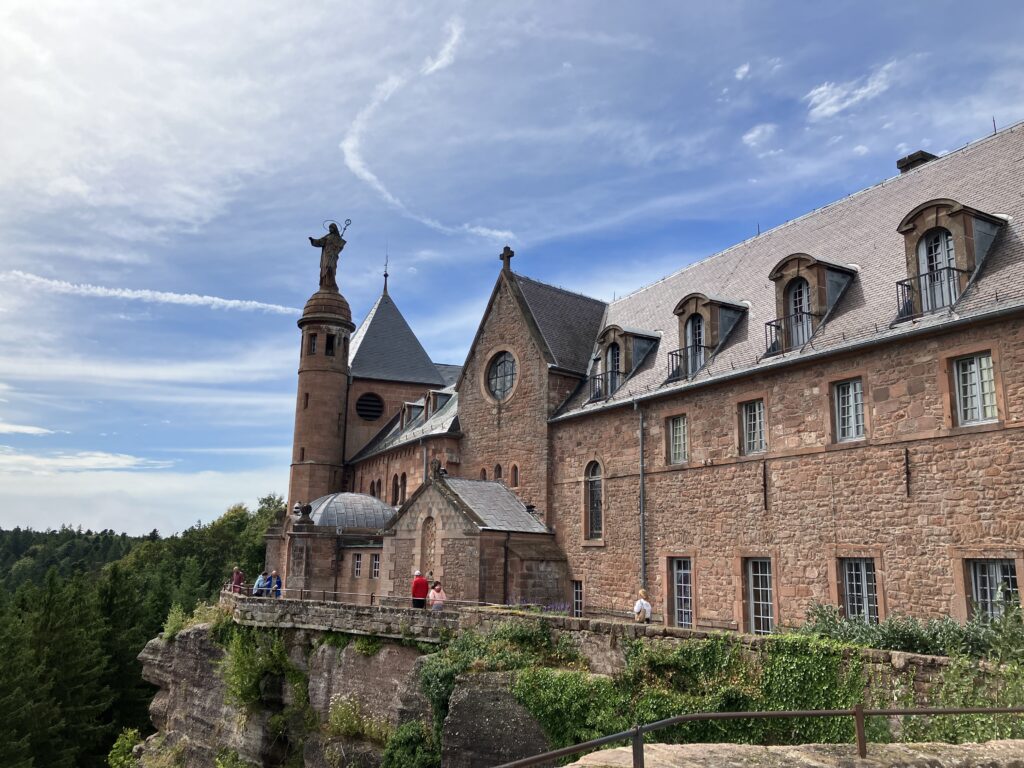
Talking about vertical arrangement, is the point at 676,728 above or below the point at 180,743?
above

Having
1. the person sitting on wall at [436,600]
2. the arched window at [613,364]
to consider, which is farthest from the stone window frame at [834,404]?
the person sitting on wall at [436,600]

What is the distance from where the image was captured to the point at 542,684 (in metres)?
13.3

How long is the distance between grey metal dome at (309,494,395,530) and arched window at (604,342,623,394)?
10.5 meters

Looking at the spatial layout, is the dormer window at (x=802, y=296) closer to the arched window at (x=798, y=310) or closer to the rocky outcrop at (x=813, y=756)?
the arched window at (x=798, y=310)

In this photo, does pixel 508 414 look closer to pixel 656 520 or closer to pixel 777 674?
pixel 656 520

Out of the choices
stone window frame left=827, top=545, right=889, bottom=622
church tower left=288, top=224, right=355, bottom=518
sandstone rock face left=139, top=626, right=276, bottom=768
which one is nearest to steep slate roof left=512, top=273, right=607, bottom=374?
stone window frame left=827, top=545, right=889, bottom=622

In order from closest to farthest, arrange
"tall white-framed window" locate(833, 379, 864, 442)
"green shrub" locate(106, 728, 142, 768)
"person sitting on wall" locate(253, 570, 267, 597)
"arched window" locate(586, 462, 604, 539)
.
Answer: "tall white-framed window" locate(833, 379, 864, 442), "arched window" locate(586, 462, 604, 539), "person sitting on wall" locate(253, 570, 267, 597), "green shrub" locate(106, 728, 142, 768)

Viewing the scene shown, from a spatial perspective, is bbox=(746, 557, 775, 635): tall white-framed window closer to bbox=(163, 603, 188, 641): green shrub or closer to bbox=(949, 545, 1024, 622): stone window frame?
bbox=(949, 545, 1024, 622): stone window frame

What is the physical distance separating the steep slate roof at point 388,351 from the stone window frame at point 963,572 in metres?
33.7

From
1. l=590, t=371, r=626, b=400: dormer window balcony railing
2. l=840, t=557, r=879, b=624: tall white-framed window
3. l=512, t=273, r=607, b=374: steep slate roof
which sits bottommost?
l=840, t=557, r=879, b=624: tall white-framed window

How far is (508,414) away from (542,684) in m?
15.0

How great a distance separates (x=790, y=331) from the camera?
19062 millimetres

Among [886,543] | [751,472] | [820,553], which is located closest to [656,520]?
[751,472]

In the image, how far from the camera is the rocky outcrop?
6438 mm
